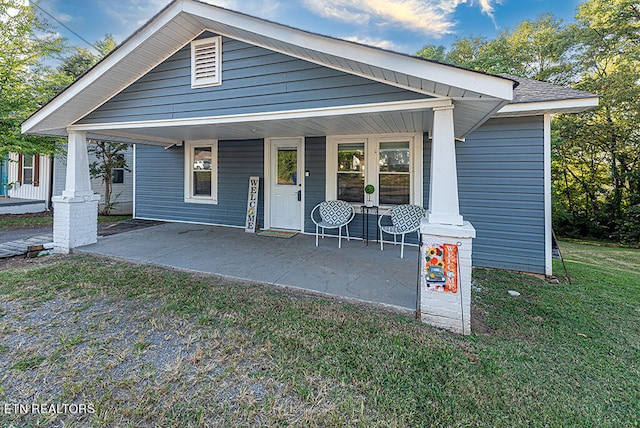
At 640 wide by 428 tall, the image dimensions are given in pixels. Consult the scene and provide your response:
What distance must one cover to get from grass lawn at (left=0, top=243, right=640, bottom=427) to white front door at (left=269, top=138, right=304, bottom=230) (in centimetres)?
319

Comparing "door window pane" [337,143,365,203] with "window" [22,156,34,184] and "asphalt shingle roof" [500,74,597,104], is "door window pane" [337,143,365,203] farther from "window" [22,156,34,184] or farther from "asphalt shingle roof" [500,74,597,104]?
"window" [22,156,34,184]

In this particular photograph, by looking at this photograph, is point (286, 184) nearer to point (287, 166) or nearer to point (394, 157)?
point (287, 166)

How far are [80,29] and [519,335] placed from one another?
15.7m

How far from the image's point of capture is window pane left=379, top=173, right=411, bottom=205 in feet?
18.6

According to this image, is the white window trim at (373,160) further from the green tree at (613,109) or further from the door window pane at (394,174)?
the green tree at (613,109)

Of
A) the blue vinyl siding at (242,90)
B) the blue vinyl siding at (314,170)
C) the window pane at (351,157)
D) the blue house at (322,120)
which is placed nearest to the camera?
the blue house at (322,120)

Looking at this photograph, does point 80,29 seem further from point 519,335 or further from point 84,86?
point 519,335

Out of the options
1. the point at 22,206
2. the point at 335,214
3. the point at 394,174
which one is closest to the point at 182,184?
the point at 335,214

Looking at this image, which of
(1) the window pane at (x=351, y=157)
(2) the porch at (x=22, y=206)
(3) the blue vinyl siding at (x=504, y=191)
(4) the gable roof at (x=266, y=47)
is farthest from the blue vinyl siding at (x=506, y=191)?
(2) the porch at (x=22, y=206)

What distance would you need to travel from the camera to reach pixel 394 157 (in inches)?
224

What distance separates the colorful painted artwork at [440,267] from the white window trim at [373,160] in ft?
9.20

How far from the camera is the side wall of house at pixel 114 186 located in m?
9.73

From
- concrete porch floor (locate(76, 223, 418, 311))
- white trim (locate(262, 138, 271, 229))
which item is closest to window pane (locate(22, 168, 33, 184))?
concrete porch floor (locate(76, 223, 418, 311))

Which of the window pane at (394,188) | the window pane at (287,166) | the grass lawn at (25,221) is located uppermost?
the window pane at (287,166)
